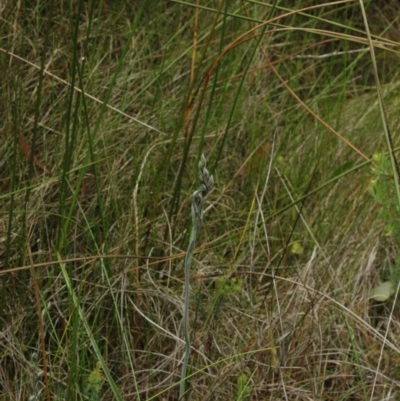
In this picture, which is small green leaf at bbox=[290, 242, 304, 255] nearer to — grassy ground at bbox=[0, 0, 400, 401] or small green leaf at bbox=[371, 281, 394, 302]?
grassy ground at bbox=[0, 0, 400, 401]

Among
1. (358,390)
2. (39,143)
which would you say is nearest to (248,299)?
(358,390)

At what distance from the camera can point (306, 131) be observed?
90.9 inches

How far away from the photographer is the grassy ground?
1607mm

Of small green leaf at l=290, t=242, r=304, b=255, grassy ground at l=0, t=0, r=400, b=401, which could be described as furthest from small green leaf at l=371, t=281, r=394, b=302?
small green leaf at l=290, t=242, r=304, b=255

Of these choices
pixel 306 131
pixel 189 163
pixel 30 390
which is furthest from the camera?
pixel 306 131

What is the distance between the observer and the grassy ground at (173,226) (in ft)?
5.27

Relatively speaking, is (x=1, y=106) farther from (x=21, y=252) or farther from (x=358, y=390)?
(x=358, y=390)

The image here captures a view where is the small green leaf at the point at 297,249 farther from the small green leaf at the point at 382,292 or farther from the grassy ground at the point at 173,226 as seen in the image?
the small green leaf at the point at 382,292

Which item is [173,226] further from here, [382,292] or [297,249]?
[382,292]

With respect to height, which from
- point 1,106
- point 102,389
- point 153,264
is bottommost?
point 102,389

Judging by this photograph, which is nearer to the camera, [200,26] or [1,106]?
[1,106]

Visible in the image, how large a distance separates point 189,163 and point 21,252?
53 cm

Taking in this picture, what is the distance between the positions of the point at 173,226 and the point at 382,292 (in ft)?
1.52

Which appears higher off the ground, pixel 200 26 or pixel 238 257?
pixel 200 26
